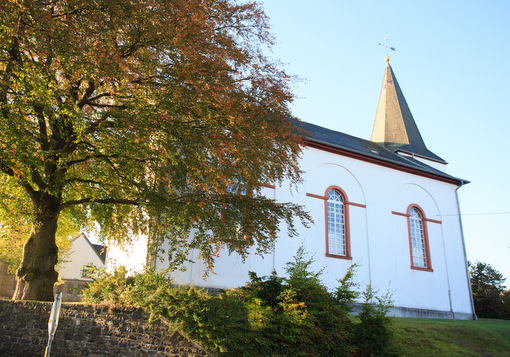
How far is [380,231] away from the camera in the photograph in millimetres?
18938

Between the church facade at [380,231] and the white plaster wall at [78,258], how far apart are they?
29.7m

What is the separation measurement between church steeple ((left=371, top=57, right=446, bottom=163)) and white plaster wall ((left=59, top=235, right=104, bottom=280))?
1145 inches

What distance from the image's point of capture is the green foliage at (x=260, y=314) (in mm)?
7891

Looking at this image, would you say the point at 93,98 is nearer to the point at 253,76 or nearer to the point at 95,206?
the point at 95,206

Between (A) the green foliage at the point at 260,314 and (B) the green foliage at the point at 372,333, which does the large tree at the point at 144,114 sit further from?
(B) the green foliage at the point at 372,333

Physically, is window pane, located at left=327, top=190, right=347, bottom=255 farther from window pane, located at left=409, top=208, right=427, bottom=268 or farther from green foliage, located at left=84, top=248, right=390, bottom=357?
green foliage, located at left=84, top=248, right=390, bottom=357

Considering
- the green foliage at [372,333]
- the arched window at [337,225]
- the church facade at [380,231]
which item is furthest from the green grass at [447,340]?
the arched window at [337,225]

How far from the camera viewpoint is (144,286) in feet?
28.4

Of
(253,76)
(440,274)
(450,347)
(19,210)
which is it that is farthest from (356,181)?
(19,210)

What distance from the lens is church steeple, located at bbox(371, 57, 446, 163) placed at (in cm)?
2531

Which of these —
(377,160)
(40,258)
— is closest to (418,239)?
(377,160)

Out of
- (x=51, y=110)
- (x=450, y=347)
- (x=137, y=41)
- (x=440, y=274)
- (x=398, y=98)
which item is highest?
(x=398, y=98)

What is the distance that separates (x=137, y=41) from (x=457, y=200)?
62.9ft

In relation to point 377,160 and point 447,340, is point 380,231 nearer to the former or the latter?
point 377,160
